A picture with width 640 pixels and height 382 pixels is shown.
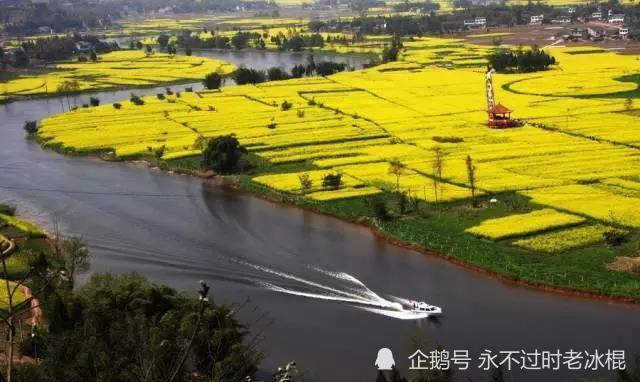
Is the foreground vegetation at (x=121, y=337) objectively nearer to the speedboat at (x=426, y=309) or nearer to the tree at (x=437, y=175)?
the speedboat at (x=426, y=309)

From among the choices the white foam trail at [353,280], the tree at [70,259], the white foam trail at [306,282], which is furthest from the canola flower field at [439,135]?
the tree at [70,259]

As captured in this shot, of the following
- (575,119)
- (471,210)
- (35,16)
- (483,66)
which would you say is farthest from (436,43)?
(35,16)

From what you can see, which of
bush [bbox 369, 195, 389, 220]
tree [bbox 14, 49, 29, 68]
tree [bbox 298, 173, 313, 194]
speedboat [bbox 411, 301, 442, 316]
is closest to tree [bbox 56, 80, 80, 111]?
tree [bbox 14, 49, 29, 68]

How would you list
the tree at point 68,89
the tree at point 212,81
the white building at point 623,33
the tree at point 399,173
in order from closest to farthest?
1. the tree at point 399,173
2. the tree at point 212,81
3. the tree at point 68,89
4. the white building at point 623,33

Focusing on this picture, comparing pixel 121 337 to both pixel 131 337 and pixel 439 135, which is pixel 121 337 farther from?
pixel 439 135

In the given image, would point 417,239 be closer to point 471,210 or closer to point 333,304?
point 471,210

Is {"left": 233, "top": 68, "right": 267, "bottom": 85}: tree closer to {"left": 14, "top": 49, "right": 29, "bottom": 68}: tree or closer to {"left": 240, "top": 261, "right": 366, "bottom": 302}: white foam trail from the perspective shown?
{"left": 14, "top": 49, "right": 29, "bottom": 68}: tree
